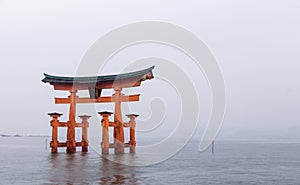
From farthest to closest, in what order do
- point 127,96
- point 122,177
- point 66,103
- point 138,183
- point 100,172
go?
1. point 66,103
2. point 127,96
3. point 100,172
4. point 122,177
5. point 138,183

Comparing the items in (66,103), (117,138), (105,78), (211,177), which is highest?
(105,78)

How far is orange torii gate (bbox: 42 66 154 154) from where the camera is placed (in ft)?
71.6

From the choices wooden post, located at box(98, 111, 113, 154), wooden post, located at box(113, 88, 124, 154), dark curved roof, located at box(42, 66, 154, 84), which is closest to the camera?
dark curved roof, located at box(42, 66, 154, 84)

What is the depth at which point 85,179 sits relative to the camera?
11.5 m

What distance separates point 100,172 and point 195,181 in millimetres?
3877

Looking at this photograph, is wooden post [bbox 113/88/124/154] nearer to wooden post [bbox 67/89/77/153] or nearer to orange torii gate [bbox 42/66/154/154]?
orange torii gate [bbox 42/66/154/154]

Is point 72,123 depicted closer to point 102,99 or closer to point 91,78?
point 102,99

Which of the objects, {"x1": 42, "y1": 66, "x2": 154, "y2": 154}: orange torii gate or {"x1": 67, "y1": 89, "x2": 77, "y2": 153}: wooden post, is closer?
{"x1": 42, "y1": 66, "x2": 154, "y2": 154}: orange torii gate

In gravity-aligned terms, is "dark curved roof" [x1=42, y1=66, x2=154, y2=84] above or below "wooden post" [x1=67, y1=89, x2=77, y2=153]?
above

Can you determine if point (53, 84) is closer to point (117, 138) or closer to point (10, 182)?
point (117, 138)

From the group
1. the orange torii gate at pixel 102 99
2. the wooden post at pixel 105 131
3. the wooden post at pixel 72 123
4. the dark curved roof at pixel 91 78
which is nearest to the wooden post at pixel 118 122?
the orange torii gate at pixel 102 99

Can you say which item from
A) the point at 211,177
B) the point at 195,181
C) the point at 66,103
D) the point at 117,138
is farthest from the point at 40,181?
the point at 66,103

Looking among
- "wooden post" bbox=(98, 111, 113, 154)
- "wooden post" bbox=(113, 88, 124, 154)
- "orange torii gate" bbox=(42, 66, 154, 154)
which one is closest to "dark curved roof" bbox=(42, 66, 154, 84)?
"orange torii gate" bbox=(42, 66, 154, 154)

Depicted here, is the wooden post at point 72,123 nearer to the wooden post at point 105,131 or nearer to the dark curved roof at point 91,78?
the dark curved roof at point 91,78
